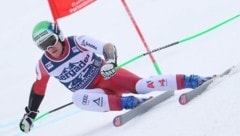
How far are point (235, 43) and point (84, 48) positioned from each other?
2.47 metres

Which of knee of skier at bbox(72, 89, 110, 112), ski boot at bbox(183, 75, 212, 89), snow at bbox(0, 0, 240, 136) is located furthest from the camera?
knee of skier at bbox(72, 89, 110, 112)

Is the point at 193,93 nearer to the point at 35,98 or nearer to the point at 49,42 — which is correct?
the point at 49,42

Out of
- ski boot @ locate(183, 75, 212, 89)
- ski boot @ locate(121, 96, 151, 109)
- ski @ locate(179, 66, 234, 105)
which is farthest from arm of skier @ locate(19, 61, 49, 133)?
ski @ locate(179, 66, 234, 105)

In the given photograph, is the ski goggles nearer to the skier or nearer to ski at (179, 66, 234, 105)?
the skier

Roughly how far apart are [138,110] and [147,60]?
4.59 m

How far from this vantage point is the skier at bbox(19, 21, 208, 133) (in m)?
4.84

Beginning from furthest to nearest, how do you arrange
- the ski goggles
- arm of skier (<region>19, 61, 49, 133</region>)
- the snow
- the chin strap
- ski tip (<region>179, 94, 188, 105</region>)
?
arm of skier (<region>19, 61, 49, 133</region>) < the ski goggles < the chin strap < ski tip (<region>179, 94, 188, 105</region>) < the snow

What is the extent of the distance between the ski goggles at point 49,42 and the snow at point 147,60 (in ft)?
3.00

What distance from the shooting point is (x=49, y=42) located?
16.5 feet

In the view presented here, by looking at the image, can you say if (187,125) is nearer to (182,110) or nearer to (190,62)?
(182,110)

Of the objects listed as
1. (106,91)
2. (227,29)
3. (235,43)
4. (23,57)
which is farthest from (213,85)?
(23,57)

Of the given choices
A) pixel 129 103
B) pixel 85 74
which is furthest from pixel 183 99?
pixel 85 74

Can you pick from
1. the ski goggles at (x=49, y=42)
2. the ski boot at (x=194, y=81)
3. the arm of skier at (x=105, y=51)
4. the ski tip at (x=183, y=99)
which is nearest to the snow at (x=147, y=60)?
the ski tip at (x=183, y=99)

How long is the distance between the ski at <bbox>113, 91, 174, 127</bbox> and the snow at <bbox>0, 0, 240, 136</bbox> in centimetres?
7
